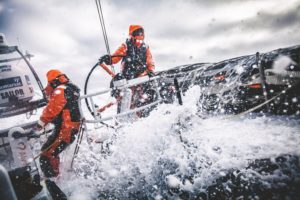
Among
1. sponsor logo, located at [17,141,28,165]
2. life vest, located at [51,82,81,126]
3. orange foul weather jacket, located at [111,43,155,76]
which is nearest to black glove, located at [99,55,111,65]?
orange foul weather jacket, located at [111,43,155,76]

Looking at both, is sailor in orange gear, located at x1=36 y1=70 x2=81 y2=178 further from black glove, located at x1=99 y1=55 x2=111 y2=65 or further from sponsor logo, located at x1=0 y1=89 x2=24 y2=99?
sponsor logo, located at x1=0 y1=89 x2=24 y2=99

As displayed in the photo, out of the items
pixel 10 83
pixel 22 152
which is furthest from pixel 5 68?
pixel 22 152

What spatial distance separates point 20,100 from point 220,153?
5108 millimetres

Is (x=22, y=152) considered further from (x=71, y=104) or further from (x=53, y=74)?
(x=53, y=74)

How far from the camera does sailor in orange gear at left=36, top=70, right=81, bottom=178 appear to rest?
420cm

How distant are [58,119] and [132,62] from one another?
8.01 feet

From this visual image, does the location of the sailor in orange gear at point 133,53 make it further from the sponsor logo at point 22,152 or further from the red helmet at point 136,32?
the sponsor logo at point 22,152

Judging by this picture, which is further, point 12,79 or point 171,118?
point 12,79

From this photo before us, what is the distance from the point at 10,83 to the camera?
554 centimetres

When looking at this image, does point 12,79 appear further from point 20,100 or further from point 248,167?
point 248,167

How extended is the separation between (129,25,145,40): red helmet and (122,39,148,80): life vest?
0.64 feet

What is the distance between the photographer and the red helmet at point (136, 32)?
588cm

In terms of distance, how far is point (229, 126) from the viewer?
560 cm

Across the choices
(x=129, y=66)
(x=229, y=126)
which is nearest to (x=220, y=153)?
(x=229, y=126)
